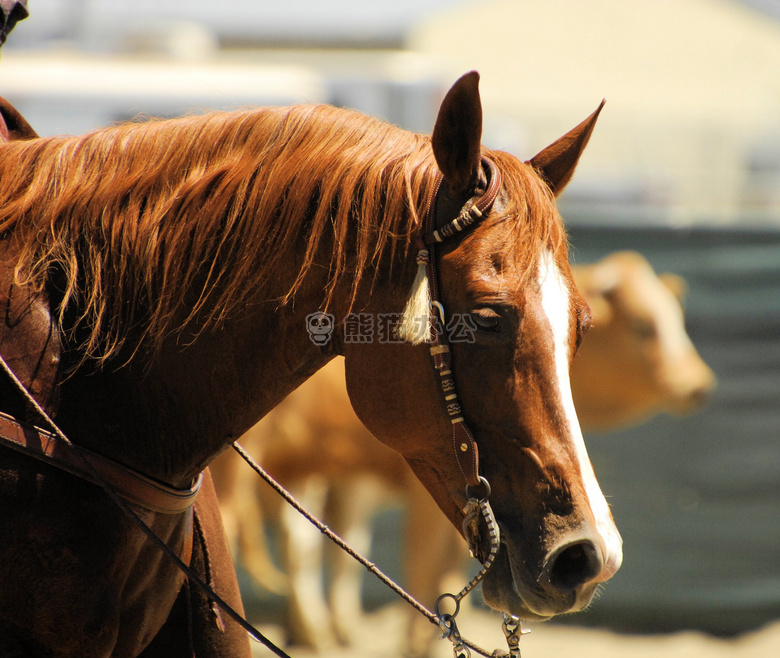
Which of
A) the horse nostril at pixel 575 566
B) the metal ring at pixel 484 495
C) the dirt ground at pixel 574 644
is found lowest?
the dirt ground at pixel 574 644

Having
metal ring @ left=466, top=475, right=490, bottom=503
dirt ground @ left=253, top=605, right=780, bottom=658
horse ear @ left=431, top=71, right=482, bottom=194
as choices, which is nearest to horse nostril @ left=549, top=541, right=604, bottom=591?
metal ring @ left=466, top=475, right=490, bottom=503

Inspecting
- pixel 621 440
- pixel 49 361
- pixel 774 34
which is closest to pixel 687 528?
pixel 621 440

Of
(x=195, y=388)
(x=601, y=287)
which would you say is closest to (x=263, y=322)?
(x=195, y=388)

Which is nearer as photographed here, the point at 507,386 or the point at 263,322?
the point at 507,386

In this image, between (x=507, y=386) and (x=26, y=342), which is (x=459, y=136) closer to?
(x=507, y=386)

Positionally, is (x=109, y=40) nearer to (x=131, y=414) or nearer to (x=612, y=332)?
(x=612, y=332)

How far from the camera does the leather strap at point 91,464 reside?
1.29m

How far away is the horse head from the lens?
1264 millimetres

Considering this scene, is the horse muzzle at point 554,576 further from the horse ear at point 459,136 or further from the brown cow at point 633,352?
the brown cow at point 633,352

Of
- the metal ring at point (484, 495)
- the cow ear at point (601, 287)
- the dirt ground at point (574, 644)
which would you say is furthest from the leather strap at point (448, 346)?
the dirt ground at point (574, 644)

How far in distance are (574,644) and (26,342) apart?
437 centimetres

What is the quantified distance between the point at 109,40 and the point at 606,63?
1838 centimetres

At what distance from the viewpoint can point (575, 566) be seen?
1275 mm

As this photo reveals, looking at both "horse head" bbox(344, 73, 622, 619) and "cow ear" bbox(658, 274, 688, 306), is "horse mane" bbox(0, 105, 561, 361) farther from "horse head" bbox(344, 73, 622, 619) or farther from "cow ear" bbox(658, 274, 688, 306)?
A: "cow ear" bbox(658, 274, 688, 306)
